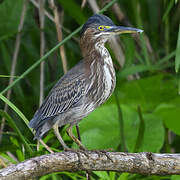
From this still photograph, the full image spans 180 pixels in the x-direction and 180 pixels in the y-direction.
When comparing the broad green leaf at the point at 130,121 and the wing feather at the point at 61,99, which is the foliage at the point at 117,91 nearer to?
the broad green leaf at the point at 130,121

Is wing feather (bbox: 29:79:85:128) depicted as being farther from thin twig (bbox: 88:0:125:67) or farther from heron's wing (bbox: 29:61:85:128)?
thin twig (bbox: 88:0:125:67)

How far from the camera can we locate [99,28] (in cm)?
291

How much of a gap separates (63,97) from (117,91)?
2.04ft

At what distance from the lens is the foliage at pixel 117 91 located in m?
2.95

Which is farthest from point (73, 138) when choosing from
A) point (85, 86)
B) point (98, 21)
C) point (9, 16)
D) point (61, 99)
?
point (9, 16)

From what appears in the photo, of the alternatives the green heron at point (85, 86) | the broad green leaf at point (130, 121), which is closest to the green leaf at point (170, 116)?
the broad green leaf at point (130, 121)

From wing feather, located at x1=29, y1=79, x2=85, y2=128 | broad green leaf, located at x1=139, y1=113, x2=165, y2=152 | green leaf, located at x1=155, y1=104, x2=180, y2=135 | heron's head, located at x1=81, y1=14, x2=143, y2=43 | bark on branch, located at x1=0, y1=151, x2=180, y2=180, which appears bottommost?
broad green leaf, located at x1=139, y1=113, x2=165, y2=152

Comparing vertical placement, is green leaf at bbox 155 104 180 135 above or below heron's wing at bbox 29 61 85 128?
below

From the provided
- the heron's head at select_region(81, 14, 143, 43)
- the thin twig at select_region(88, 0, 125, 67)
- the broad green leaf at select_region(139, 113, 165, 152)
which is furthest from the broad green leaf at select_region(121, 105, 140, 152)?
the thin twig at select_region(88, 0, 125, 67)

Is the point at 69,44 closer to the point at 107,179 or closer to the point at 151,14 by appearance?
the point at 151,14

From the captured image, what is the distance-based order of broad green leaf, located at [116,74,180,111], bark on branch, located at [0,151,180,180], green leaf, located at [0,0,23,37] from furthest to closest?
green leaf, located at [0,0,23,37] < broad green leaf, located at [116,74,180,111] < bark on branch, located at [0,151,180,180]

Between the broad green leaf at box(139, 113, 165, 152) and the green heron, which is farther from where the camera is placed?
the broad green leaf at box(139, 113, 165, 152)

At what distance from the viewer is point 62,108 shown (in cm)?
291

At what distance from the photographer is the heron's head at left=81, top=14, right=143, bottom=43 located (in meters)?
2.86
